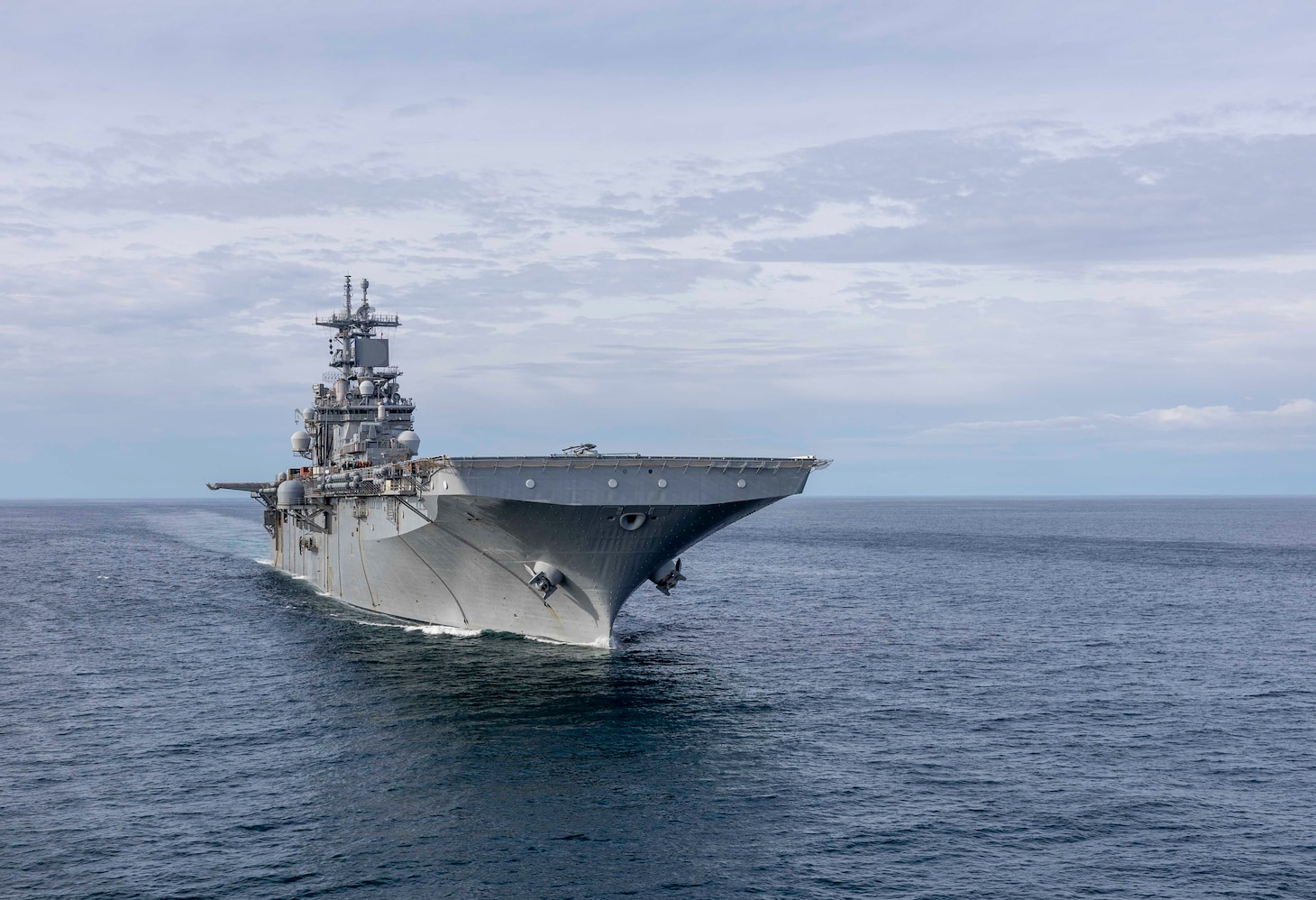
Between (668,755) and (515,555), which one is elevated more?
(515,555)

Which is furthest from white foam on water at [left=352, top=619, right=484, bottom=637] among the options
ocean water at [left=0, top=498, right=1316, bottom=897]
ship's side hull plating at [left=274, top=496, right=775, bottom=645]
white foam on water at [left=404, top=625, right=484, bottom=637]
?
ocean water at [left=0, top=498, right=1316, bottom=897]

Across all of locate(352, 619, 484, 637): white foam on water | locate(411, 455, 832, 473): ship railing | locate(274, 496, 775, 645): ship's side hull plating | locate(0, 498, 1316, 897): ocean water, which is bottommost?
locate(0, 498, 1316, 897): ocean water

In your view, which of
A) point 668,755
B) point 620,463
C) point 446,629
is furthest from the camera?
point 446,629

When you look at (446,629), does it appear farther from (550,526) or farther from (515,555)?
(550,526)

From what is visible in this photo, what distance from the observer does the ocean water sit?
53.2ft

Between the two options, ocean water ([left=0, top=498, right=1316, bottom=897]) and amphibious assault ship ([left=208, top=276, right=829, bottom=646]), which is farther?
amphibious assault ship ([left=208, top=276, right=829, bottom=646])

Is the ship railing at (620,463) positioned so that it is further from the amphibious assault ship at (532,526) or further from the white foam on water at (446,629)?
the white foam on water at (446,629)

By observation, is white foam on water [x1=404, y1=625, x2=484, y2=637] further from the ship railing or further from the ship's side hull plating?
the ship railing

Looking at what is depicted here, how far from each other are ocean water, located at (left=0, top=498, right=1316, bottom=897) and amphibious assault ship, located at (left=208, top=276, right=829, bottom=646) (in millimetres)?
1538

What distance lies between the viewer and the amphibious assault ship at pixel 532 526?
28.0 metres

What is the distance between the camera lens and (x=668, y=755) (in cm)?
2188

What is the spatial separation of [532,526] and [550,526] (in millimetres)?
532

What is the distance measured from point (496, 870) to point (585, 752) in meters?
5.98

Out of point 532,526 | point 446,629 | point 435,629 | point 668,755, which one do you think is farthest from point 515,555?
point 668,755
